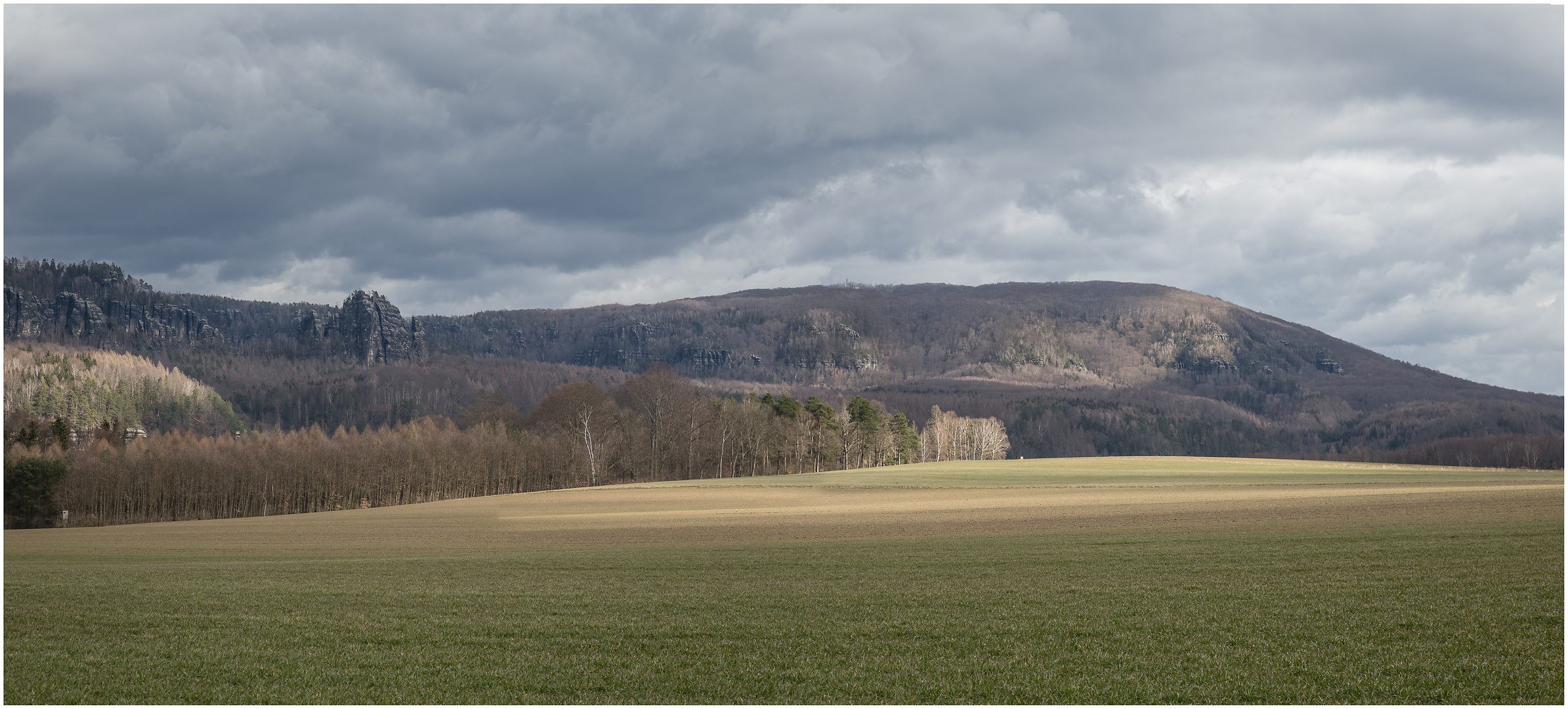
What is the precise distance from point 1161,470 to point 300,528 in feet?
289

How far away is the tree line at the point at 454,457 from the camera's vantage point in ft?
283

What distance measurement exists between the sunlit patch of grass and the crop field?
0.09 m

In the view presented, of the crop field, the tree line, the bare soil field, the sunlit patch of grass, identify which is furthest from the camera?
the tree line

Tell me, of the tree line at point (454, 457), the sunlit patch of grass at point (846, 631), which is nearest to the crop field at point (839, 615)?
the sunlit patch of grass at point (846, 631)

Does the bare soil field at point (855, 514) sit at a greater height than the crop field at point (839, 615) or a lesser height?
lesser

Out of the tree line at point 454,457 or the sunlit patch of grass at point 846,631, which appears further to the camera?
the tree line at point 454,457

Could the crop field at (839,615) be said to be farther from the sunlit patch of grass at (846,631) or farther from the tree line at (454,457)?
the tree line at (454,457)

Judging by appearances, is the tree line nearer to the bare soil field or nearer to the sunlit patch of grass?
the bare soil field

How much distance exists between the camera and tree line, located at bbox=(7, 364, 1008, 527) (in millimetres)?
86375

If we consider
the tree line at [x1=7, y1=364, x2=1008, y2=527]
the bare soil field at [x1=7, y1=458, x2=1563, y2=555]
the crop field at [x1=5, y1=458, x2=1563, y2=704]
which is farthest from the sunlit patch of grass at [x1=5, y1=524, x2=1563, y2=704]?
the tree line at [x1=7, y1=364, x2=1008, y2=527]

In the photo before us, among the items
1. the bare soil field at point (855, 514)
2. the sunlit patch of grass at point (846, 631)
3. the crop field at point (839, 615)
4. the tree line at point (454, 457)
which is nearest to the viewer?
the sunlit patch of grass at point (846, 631)

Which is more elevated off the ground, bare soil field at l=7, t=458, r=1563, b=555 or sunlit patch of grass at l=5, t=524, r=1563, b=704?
sunlit patch of grass at l=5, t=524, r=1563, b=704

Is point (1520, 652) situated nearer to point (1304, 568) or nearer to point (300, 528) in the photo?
point (1304, 568)

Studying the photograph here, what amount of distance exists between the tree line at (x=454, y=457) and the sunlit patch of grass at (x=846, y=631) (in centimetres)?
6634
